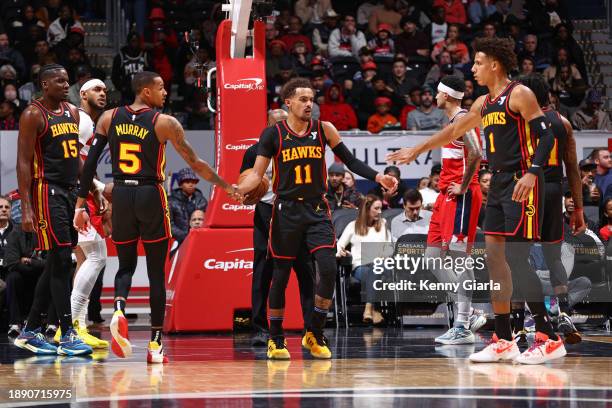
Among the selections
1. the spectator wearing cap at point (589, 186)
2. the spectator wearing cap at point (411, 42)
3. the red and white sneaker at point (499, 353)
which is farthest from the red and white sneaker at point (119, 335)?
the spectator wearing cap at point (411, 42)

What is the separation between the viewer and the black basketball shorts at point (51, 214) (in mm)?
7988

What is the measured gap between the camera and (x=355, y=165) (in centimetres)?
774

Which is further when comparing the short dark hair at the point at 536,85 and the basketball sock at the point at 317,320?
the short dark hair at the point at 536,85

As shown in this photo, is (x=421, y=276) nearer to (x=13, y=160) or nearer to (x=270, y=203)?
(x=270, y=203)

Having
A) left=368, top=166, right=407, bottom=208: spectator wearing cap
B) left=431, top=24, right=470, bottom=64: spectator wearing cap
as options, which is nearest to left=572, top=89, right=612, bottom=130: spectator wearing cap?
left=431, top=24, right=470, bottom=64: spectator wearing cap

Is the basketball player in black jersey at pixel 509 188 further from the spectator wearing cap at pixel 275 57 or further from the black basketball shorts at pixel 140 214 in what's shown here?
the spectator wearing cap at pixel 275 57

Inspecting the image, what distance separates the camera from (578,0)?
1961 cm

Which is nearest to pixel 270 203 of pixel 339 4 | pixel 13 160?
pixel 13 160

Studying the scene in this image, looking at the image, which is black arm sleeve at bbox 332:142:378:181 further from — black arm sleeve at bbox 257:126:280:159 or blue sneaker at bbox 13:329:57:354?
blue sneaker at bbox 13:329:57:354

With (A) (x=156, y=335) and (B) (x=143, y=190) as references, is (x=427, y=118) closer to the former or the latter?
(B) (x=143, y=190)

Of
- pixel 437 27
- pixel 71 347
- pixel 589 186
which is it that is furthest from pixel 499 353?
pixel 437 27

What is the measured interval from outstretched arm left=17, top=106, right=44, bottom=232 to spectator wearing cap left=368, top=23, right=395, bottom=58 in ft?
32.7

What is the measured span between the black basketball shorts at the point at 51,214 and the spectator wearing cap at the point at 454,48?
1009cm

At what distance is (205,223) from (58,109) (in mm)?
2698
